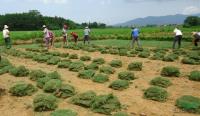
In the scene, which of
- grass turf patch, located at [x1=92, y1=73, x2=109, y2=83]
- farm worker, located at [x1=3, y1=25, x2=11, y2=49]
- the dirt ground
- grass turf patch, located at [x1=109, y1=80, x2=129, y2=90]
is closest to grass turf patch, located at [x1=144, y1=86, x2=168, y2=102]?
the dirt ground

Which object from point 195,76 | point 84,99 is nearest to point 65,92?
point 84,99

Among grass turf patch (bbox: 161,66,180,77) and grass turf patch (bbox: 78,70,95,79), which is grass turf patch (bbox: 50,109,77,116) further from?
grass turf patch (bbox: 161,66,180,77)

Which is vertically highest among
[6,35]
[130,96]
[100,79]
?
[6,35]

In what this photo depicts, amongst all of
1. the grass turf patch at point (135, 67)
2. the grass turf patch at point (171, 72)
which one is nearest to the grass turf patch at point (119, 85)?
the grass turf patch at point (171, 72)

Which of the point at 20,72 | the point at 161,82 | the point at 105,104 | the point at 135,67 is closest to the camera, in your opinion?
the point at 105,104

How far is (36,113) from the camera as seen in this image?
27.0 ft

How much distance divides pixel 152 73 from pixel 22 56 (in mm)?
9126

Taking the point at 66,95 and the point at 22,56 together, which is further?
the point at 22,56

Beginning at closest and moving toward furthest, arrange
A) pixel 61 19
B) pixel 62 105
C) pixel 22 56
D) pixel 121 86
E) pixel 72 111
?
pixel 72 111, pixel 62 105, pixel 121 86, pixel 22 56, pixel 61 19

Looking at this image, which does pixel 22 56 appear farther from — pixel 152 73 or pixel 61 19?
pixel 61 19

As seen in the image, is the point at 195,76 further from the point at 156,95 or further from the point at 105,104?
the point at 105,104

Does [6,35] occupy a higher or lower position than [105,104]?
higher

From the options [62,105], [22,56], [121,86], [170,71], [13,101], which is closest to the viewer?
[62,105]

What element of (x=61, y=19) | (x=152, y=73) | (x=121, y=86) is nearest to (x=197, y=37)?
(x=152, y=73)
